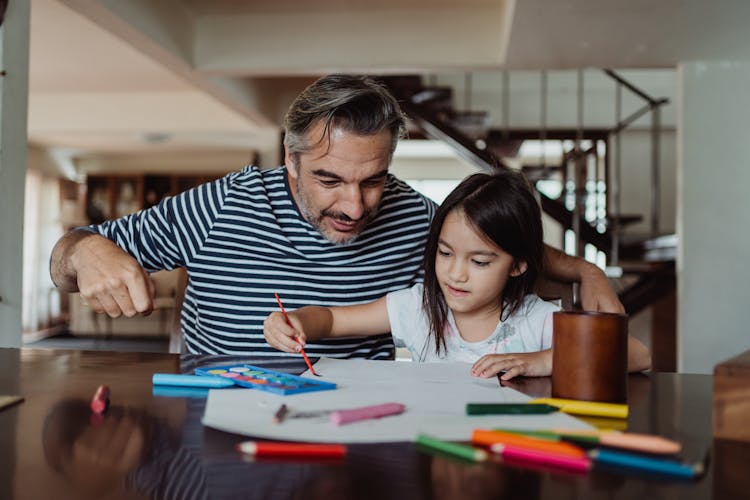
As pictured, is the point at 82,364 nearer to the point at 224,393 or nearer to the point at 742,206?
the point at 224,393

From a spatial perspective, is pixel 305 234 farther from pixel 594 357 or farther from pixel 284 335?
pixel 594 357

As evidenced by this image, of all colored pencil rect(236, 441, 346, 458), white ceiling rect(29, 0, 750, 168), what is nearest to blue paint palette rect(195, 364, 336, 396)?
colored pencil rect(236, 441, 346, 458)

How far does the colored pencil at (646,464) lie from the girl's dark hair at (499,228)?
3.00ft

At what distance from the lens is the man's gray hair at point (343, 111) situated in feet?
5.07

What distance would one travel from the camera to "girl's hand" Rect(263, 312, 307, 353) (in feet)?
3.94

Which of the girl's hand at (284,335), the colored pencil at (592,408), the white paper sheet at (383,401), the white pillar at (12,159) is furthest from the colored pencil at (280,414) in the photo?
the white pillar at (12,159)

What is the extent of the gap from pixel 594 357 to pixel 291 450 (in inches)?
17.1

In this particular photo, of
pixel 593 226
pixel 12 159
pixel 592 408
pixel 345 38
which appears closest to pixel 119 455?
pixel 592 408

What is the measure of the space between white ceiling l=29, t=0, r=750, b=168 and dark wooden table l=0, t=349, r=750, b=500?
3.23 metres

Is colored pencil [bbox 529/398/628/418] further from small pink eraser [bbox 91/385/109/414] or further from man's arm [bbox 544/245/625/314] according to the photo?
man's arm [bbox 544/245/625/314]

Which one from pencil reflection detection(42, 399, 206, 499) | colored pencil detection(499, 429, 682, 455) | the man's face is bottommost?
pencil reflection detection(42, 399, 206, 499)

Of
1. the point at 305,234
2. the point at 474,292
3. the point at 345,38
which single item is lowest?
the point at 474,292

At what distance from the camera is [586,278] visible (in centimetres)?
150

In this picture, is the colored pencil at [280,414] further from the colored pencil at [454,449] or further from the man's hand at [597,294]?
the man's hand at [597,294]
